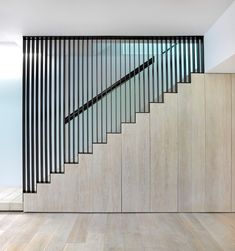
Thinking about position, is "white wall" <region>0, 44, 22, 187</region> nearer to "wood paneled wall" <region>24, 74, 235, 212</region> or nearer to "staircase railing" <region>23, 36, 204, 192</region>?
"staircase railing" <region>23, 36, 204, 192</region>

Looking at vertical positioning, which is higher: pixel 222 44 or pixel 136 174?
pixel 222 44

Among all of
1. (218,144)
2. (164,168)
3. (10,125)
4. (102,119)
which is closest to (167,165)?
(164,168)

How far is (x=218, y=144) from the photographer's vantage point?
18.2ft

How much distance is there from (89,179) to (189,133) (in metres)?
1.64

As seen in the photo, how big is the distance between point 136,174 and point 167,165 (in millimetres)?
480

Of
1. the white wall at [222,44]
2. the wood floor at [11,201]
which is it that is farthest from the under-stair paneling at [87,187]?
the white wall at [222,44]

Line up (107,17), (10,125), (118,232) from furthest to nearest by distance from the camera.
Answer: (10,125) < (107,17) < (118,232)

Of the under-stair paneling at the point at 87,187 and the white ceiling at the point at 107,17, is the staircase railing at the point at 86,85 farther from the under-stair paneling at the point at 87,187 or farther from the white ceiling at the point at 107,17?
the white ceiling at the point at 107,17

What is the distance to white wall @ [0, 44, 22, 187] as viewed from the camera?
6702 millimetres

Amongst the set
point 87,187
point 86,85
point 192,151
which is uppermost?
point 86,85

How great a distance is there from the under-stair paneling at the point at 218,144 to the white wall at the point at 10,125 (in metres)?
3.33

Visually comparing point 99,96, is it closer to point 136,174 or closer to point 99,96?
point 99,96

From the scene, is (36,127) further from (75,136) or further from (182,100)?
(182,100)

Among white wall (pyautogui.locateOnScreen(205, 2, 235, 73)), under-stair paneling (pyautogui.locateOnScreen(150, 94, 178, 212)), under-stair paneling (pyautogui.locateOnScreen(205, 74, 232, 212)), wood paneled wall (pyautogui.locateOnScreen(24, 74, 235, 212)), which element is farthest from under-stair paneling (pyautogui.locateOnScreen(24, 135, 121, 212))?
white wall (pyautogui.locateOnScreen(205, 2, 235, 73))
